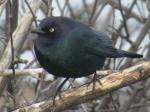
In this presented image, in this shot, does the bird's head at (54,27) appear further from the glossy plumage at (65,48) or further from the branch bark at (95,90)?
the branch bark at (95,90)

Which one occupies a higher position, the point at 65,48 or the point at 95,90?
the point at 65,48

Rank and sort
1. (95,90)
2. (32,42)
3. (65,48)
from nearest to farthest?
1. (65,48)
2. (95,90)
3. (32,42)

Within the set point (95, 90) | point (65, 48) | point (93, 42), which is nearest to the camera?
point (65, 48)

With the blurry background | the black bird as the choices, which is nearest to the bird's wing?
the black bird

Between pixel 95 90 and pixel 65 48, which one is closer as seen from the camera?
pixel 65 48

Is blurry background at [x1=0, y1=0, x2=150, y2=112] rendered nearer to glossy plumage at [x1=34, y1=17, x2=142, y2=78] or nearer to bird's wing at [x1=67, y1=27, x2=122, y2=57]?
glossy plumage at [x1=34, y1=17, x2=142, y2=78]

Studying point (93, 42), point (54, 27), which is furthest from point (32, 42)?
point (54, 27)

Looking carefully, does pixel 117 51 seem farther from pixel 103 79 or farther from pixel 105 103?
pixel 105 103

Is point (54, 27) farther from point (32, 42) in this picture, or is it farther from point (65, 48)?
point (32, 42)
